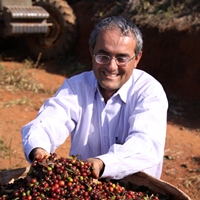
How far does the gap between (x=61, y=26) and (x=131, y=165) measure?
24.3ft

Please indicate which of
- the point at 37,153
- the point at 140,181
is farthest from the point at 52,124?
the point at 140,181

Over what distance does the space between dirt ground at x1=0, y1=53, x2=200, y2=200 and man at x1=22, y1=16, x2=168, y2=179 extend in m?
2.27

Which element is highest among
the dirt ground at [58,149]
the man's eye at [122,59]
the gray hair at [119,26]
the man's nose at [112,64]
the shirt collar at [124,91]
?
the gray hair at [119,26]

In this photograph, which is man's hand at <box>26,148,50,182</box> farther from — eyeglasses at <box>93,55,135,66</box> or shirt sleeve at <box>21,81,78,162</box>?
eyeglasses at <box>93,55,135,66</box>

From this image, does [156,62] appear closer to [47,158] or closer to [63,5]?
[63,5]

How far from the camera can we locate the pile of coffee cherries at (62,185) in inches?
87.7

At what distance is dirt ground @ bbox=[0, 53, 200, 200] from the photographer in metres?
5.23

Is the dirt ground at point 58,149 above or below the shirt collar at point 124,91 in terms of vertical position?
below

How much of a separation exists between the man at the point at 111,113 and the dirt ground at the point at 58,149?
2.27 meters

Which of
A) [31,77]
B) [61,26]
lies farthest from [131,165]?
[61,26]

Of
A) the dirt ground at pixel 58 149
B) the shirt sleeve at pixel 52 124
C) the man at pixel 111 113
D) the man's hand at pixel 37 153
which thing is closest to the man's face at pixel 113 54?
the man at pixel 111 113

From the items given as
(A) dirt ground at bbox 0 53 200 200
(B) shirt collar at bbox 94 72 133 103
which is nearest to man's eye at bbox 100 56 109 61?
(B) shirt collar at bbox 94 72 133 103

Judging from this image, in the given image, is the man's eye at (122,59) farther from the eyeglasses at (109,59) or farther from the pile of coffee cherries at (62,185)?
the pile of coffee cherries at (62,185)

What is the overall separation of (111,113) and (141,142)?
0.36m
